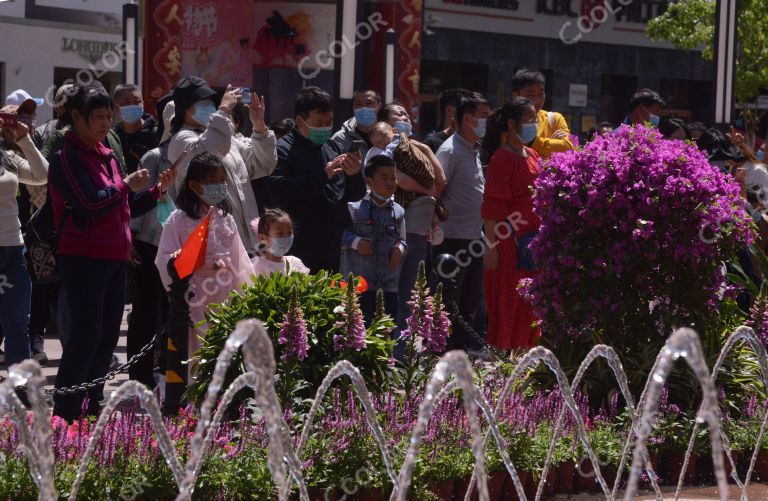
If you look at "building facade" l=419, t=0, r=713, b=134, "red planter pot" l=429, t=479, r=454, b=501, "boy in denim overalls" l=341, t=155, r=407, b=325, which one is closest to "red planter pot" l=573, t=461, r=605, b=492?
"red planter pot" l=429, t=479, r=454, b=501

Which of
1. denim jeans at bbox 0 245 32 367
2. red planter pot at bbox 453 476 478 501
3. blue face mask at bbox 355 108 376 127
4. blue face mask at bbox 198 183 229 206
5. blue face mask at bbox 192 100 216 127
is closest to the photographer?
red planter pot at bbox 453 476 478 501

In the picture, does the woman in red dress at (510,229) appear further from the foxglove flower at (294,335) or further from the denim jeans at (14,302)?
the foxglove flower at (294,335)

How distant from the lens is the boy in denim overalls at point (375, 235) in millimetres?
9102

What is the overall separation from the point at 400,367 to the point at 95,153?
6.20ft

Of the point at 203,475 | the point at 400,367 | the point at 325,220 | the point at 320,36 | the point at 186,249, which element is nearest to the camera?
the point at 203,475

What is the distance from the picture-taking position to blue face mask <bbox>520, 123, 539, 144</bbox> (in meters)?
9.87

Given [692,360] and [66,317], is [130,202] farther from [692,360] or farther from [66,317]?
[692,360]

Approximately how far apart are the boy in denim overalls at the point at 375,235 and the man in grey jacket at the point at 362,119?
0.90 meters

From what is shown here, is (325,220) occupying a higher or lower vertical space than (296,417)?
higher

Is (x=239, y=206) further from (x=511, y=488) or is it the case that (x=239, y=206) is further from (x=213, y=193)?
(x=511, y=488)

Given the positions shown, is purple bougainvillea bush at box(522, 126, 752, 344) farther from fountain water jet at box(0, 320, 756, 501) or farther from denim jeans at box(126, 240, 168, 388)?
denim jeans at box(126, 240, 168, 388)

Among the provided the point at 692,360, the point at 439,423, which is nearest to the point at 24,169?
the point at 439,423

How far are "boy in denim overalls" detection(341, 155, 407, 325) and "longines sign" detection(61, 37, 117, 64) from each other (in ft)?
63.5

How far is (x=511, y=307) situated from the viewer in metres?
9.58
